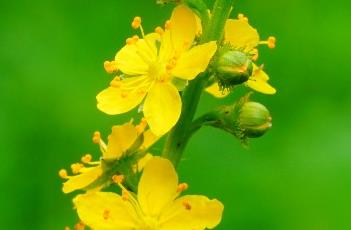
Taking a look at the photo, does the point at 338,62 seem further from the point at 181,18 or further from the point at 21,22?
the point at 181,18

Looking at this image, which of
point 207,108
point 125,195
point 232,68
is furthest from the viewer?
point 207,108

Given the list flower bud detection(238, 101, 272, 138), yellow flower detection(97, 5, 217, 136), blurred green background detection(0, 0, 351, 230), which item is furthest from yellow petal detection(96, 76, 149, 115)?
blurred green background detection(0, 0, 351, 230)

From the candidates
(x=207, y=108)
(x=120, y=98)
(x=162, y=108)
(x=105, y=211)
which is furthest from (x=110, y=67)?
(x=207, y=108)

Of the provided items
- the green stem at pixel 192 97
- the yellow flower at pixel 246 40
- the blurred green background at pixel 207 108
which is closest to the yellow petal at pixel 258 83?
the yellow flower at pixel 246 40

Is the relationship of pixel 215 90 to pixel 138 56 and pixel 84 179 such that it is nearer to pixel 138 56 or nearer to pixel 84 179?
pixel 138 56

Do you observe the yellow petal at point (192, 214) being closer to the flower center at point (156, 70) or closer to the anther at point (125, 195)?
the anther at point (125, 195)

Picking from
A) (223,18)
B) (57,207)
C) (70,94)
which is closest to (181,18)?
(223,18)
